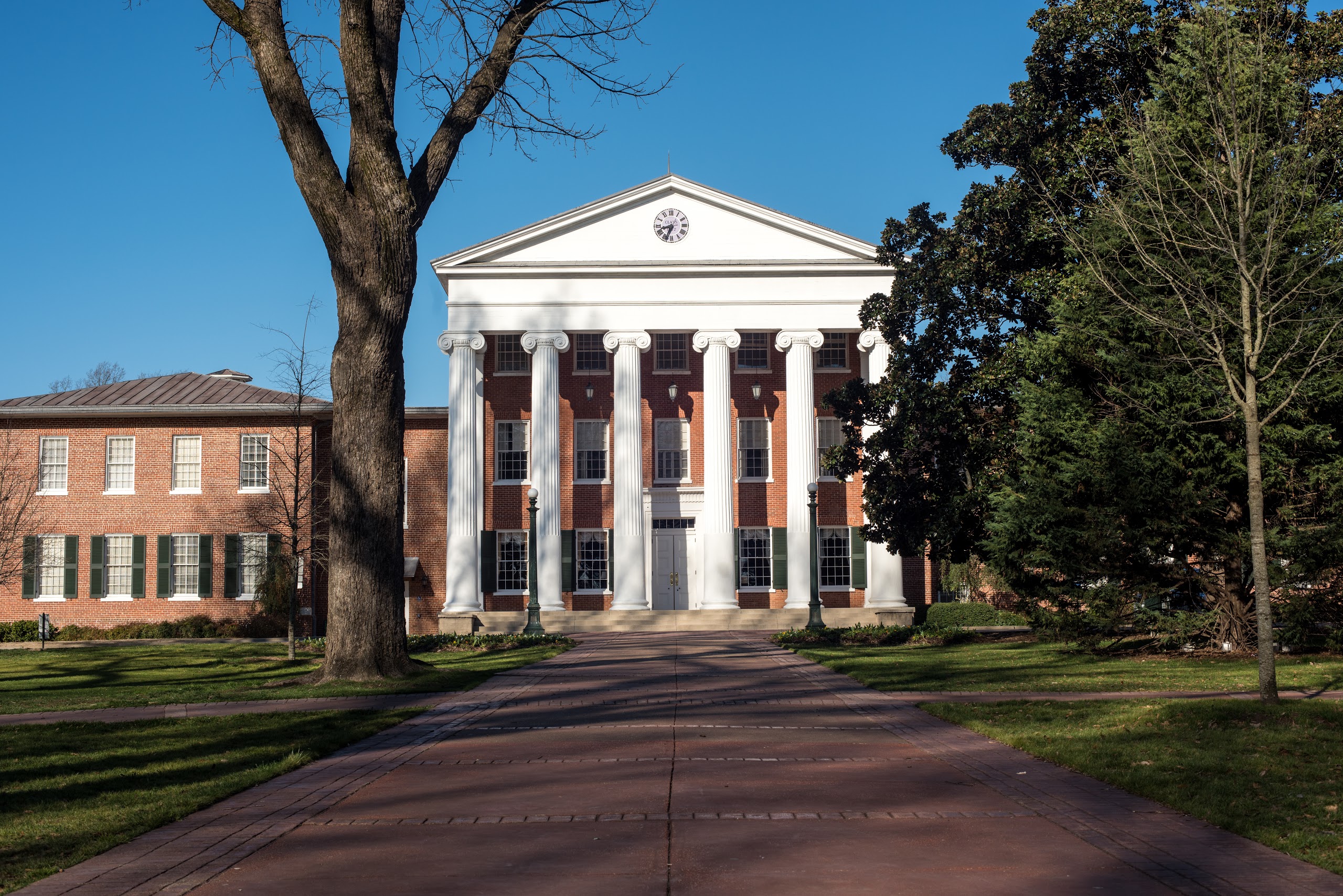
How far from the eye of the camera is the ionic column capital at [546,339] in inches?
1501

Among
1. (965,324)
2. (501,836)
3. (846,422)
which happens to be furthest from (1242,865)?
(846,422)

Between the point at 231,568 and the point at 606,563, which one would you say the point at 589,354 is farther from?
the point at 231,568

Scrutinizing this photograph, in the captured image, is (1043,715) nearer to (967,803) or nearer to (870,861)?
(967,803)

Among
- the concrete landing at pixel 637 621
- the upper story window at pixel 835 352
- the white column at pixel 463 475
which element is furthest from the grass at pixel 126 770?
the upper story window at pixel 835 352

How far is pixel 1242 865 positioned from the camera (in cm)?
580

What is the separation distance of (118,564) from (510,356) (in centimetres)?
1465

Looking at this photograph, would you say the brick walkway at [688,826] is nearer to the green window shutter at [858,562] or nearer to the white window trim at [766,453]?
the green window shutter at [858,562]

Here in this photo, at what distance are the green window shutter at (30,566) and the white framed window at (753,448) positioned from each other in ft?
75.7

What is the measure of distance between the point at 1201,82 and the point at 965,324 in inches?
507

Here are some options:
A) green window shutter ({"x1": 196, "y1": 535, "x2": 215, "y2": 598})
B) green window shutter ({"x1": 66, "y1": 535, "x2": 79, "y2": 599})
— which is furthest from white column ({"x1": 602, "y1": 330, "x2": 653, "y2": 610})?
green window shutter ({"x1": 66, "y1": 535, "x2": 79, "y2": 599})

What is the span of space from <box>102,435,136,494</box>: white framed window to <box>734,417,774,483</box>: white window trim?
20.1m

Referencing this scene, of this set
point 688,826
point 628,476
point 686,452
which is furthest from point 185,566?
point 688,826

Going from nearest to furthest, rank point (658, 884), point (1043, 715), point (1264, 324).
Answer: point (658, 884) → point (1043, 715) → point (1264, 324)

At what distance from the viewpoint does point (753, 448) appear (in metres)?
40.1
